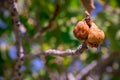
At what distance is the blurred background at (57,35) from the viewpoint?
236cm

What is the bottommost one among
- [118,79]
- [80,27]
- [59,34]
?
[118,79]

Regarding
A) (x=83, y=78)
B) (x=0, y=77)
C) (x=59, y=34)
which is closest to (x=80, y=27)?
(x=59, y=34)

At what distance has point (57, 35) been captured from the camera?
8.02 ft

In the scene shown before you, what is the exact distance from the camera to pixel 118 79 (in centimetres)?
300

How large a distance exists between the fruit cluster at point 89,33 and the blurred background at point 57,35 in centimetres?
82

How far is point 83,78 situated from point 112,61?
48 centimetres

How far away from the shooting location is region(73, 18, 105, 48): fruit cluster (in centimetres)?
127

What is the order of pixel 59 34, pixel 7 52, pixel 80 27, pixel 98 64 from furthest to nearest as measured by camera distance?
pixel 7 52 < pixel 98 64 < pixel 59 34 < pixel 80 27

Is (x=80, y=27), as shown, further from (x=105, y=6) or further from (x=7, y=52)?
(x=7, y=52)

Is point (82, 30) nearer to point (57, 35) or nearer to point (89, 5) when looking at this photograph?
point (89, 5)

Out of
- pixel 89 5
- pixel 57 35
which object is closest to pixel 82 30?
pixel 89 5

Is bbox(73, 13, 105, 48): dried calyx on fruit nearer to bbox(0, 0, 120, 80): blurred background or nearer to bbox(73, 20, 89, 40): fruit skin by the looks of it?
bbox(73, 20, 89, 40): fruit skin

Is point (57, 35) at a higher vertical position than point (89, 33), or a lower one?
lower

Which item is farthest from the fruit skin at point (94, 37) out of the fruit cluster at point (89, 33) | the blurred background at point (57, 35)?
the blurred background at point (57, 35)
